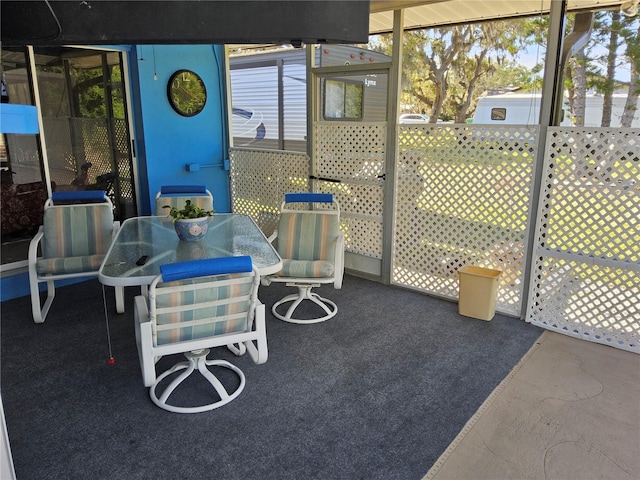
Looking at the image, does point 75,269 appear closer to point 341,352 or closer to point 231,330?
point 231,330

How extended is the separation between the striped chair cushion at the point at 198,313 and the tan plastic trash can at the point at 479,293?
204cm

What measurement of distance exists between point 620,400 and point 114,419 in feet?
9.32

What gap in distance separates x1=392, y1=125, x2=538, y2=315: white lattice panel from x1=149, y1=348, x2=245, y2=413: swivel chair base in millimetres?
2088

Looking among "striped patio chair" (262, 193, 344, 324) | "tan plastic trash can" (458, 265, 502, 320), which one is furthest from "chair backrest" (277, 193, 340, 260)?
"tan plastic trash can" (458, 265, 502, 320)

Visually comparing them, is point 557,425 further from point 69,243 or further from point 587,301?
point 69,243

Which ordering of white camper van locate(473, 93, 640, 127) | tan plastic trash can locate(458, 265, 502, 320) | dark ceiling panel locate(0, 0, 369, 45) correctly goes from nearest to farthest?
dark ceiling panel locate(0, 0, 369, 45), tan plastic trash can locate(458, 265, 502, 320), white camper van locate(473, 93, 640, 127)

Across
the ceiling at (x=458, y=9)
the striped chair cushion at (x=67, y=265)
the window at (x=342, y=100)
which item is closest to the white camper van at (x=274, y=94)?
the window at (x=342, y=100)

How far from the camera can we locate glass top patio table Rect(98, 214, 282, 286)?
2438 mm

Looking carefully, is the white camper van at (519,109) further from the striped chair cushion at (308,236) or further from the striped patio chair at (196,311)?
the striped patio chair at (196,311)

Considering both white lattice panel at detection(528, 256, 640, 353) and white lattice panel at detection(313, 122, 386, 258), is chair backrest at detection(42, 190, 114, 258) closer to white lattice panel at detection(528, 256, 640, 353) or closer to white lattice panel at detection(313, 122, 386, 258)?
white lattice panel at detection(313, 122, 386, 258)

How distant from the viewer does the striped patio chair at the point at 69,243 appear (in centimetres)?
347

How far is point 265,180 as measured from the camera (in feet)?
17.3

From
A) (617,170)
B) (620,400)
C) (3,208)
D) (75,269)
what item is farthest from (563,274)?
(3,208)

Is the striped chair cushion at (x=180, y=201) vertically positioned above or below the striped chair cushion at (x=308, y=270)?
above
